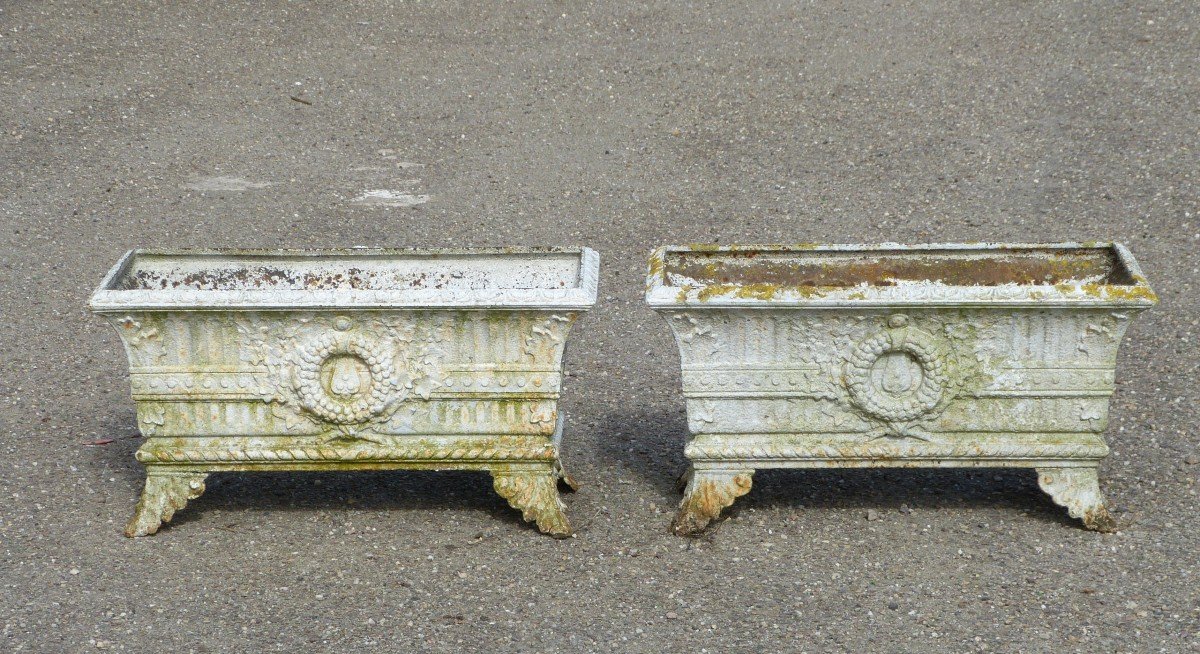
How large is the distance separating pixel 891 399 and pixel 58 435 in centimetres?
396

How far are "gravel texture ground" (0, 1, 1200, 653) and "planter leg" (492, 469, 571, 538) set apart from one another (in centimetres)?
9

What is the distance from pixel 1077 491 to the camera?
5672mm

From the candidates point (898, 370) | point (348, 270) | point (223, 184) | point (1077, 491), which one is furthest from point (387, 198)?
Answer: point (1077, 491)

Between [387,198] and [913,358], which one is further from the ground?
[913,358]

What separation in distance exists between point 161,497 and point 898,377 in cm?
299

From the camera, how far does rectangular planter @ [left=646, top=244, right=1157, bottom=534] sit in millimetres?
5383

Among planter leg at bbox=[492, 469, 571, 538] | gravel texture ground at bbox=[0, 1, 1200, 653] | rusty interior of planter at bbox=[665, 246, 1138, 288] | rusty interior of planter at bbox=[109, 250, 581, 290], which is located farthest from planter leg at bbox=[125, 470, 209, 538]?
rusty interior of planter at bbox=[665, 246, 1138, 288]

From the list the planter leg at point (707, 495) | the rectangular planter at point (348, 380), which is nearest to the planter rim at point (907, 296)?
the rectangular planter at point (348, 380)

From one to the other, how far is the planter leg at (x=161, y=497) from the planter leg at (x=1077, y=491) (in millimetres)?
3371

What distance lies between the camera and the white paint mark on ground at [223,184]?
397 inches

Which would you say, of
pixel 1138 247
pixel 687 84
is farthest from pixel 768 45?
pixel 1138 247

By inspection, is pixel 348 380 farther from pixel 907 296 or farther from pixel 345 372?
pixel 907 296

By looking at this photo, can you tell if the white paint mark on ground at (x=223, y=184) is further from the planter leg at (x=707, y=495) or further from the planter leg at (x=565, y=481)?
the planter leg at (x=707, y=495)

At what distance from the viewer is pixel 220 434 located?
5.70 metres
